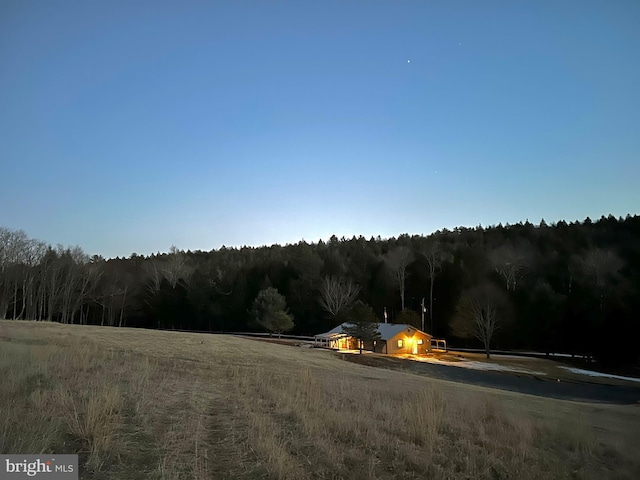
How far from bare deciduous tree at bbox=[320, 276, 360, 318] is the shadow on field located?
3054 cm

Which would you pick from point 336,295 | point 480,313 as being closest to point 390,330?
point 480,313

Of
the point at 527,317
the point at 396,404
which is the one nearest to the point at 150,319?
the point at 527,317

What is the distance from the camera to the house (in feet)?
185

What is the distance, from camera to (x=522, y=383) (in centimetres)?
3759

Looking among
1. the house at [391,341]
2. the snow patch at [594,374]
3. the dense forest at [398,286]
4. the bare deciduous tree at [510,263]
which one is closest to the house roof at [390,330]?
the house at [391,341]

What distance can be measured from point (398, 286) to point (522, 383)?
4229 centimetres

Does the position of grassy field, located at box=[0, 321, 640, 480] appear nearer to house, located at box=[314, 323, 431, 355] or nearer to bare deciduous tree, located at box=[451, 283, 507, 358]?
house, located at box=[314, 323, 431, 355]

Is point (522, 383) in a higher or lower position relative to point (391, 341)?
lower

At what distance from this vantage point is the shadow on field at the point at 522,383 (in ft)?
108

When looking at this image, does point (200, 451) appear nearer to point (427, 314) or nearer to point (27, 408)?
point (27, 408)

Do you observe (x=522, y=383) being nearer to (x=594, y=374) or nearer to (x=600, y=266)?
(x=594, y=374)

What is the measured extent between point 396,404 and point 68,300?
81062 millimetres

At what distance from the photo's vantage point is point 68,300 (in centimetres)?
7875

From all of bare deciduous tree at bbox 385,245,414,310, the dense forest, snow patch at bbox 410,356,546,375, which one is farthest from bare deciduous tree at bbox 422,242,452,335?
snow patch at bbox 410,356,546,375
